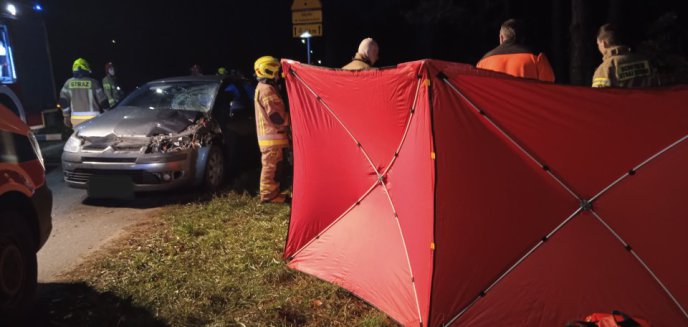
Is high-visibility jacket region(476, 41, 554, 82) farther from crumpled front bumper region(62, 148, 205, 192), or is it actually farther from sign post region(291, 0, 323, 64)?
sign post region(291, 0, 323, 64)

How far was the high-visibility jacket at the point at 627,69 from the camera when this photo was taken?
4.32 metres

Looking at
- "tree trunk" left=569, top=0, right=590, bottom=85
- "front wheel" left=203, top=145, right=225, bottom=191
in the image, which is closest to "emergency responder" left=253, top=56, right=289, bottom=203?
"front wheel" left=203, top=145, right=225, bottom=191

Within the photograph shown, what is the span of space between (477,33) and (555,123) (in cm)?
2063

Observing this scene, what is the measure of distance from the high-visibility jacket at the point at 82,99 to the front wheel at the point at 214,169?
110 inches

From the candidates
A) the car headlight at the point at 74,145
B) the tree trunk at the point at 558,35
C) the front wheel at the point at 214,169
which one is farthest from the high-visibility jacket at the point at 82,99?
the tree trunk at the point at 558,35

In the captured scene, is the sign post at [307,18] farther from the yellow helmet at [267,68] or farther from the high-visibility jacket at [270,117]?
the high-visibility jacket at [270,117]

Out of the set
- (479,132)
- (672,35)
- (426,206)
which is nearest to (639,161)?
(479,132)

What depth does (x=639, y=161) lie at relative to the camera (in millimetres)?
2764

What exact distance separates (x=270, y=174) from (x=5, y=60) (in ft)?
26.8

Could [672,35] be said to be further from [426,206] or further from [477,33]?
[426,206]

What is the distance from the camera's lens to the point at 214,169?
6.49 m

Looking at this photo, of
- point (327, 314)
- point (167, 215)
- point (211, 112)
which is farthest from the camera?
point (211, 112)

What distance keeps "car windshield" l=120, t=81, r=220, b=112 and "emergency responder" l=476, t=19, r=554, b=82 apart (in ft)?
12.9

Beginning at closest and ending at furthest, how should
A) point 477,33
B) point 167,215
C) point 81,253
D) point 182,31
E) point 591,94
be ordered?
point 591,94
point 81,253
point 167,215
point 477,33
point 182,31
